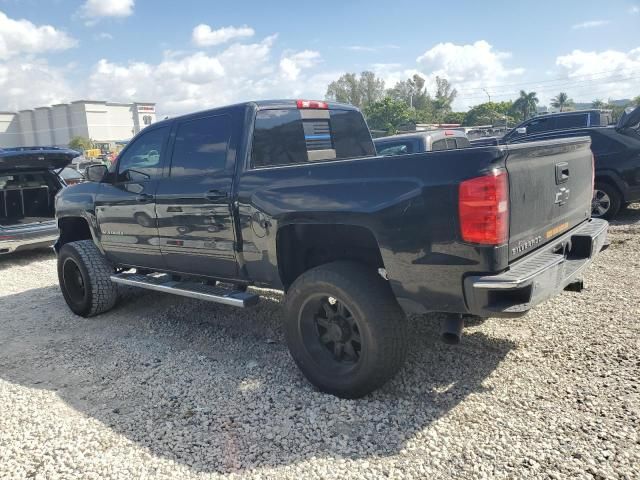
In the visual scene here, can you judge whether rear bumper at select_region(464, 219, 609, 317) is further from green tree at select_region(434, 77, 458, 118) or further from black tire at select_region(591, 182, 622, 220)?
green tree at select_region(434, 77, 458, 118)

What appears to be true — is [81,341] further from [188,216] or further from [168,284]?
[188,216]

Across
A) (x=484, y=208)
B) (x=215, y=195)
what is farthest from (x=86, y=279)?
(x=484, y=208)

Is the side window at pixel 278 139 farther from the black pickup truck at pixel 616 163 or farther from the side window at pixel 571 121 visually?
the side window at pixel 571 121

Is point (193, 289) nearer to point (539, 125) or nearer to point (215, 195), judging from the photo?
point (215, 195)

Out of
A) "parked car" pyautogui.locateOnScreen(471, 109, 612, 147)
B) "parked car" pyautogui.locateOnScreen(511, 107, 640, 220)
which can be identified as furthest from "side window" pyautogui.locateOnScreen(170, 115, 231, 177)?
"parked car" pyautogui.locateOnScreen(471, 109, 612, 147)

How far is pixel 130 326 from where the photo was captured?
201 inches

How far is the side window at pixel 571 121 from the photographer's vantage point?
11.3m

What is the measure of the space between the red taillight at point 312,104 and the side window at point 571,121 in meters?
8.71

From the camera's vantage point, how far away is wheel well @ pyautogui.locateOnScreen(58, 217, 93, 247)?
5.94m

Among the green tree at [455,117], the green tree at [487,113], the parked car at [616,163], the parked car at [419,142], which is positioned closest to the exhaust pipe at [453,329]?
the parked car at [419,142]

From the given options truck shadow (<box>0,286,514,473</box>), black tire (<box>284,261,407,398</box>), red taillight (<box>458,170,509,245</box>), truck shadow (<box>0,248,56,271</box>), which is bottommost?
truck shadow (<box>0,286,514,473</box>)

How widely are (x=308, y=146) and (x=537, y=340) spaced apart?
245 centimetres

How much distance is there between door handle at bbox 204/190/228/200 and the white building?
111 meters

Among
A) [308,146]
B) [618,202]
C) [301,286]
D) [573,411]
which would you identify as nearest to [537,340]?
[573,411]
